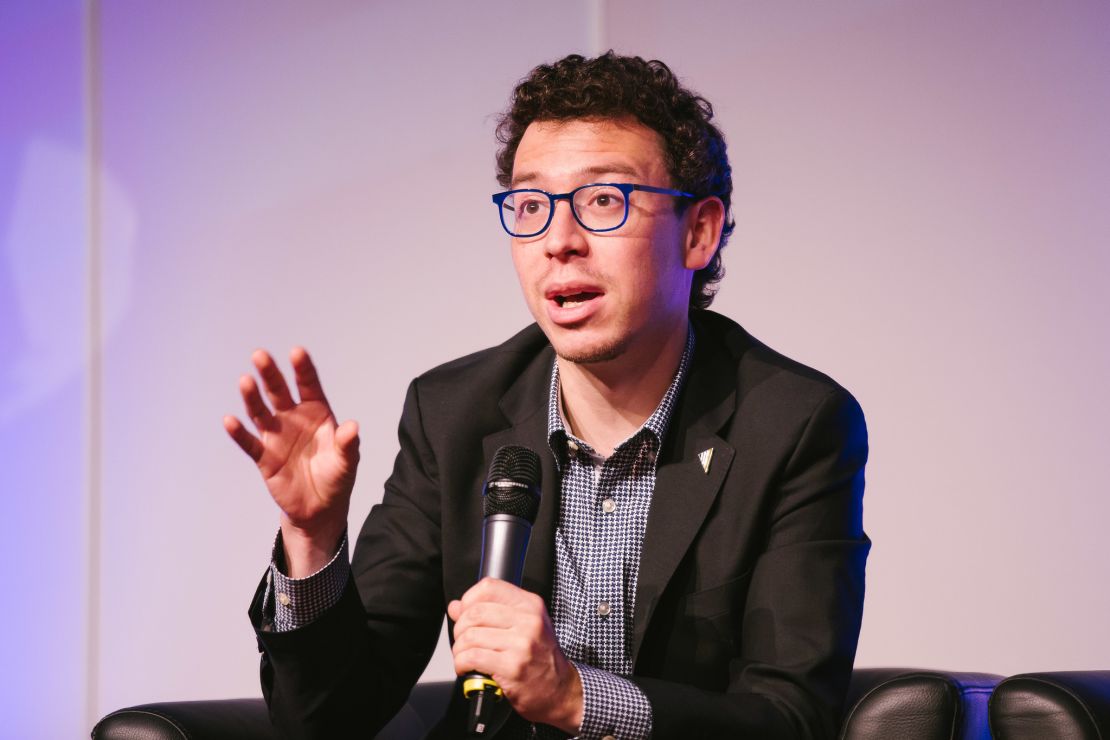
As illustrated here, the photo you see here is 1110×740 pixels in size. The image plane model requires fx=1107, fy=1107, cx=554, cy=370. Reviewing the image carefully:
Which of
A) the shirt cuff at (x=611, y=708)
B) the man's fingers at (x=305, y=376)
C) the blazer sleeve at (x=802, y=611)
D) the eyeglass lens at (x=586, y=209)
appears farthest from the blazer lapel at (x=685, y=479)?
the man's fingers at (x=305, y=376)

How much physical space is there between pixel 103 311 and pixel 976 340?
239cm

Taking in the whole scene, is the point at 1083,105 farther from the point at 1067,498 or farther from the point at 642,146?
the point at 642,146

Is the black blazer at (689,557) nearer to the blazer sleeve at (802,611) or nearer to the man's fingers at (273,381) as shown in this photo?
the blazer sleeve at (802,611)

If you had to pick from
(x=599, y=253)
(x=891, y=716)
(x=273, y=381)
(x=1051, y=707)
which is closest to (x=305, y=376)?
(x=273, y=381)

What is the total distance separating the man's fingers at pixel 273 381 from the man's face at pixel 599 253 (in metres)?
0.49

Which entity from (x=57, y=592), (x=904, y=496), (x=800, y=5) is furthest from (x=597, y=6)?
(x=57, y=592)

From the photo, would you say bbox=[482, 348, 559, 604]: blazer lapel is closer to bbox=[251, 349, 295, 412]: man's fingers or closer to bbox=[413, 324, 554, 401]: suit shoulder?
bbox=[413, 324, 554, 401]: suit shoulder

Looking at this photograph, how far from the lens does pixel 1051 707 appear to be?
1.46 meters

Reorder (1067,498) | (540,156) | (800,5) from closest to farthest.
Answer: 1. (540,156)
2. (1067,498)
3. (800,5)

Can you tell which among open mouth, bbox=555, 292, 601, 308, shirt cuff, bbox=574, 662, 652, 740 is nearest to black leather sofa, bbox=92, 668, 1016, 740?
shirt cuff, bbox=574, 662, 652, 740

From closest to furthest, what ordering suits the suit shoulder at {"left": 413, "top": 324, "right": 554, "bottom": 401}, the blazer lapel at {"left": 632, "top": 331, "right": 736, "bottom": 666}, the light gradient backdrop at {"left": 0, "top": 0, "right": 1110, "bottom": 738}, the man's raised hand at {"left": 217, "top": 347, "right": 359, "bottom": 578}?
the man's raised hand at {"left": 217, "top": 347, "right": 359, "bottom": 578}
the blazer lapel at {"left": 632, "top": 331, "right": 736, "bottom": 666}
the suit shoulder at {"left": 413, "top": 324, "right": 554, "bottom": 401}
the light gradient backdrop at {"left": 0, "top": 0, "right": 1110, "bottom": 738}

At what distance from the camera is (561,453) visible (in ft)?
6.55

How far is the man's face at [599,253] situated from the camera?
Answer: 1.84 m

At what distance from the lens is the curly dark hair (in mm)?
1948
